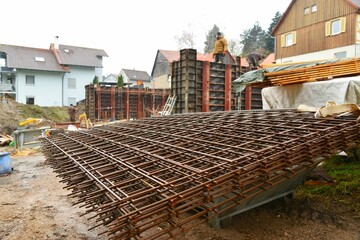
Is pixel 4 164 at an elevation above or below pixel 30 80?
below

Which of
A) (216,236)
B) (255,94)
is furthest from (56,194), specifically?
(255,94)

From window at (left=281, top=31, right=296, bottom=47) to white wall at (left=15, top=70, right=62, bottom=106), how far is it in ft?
85.2

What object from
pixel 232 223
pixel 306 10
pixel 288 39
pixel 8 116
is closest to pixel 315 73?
pixel 232 223

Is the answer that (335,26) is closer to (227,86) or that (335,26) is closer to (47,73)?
(227,86)

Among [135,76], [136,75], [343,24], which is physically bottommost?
[135,76]

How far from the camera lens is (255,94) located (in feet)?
43.8

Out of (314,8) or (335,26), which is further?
(314,8)

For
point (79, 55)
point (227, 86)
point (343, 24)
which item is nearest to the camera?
point (227, 86)

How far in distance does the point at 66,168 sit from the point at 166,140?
1.24 metres

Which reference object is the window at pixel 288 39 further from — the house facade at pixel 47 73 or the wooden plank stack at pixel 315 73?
the house facade at pixel 47 73

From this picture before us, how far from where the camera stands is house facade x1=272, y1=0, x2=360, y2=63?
2084 centimetres

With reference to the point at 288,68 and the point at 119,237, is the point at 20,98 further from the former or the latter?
the point at 119,237

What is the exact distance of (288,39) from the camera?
2670 centimetres

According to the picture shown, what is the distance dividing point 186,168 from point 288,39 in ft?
92.0
